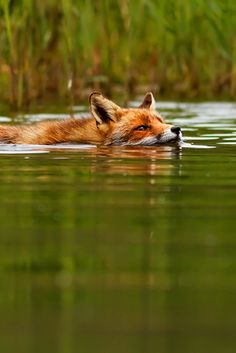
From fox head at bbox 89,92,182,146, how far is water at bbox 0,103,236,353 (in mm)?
2703

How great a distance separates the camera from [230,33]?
18703 millimetres

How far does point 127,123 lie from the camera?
492 inches

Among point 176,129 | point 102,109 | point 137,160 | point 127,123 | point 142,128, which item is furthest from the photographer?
point 102,109

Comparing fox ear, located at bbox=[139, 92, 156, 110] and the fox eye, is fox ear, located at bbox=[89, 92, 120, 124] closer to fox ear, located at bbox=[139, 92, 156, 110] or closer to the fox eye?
fox ear, located at bbox=[139, 92, 156, 110]

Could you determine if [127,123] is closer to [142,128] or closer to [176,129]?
[142,128]

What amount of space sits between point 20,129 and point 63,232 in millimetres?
6488

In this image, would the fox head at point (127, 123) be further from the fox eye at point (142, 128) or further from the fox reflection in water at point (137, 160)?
the fox reflection in water at point (137, 160)

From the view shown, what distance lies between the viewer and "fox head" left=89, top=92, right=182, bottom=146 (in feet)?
39.5

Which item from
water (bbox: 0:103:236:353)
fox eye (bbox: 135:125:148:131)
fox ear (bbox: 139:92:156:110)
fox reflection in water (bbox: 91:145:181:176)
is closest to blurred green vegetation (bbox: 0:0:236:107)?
fox ear (bbox: 139:92:156:110)

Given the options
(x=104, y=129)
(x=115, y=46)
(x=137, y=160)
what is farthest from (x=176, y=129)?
(x=115, y=46)

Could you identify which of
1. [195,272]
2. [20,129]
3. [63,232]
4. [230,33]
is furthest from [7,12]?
[195,272]

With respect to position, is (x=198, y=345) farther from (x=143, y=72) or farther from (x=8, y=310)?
(x=143, y=72)

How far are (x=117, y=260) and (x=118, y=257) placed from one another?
0.06m

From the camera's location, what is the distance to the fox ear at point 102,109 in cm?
1257
